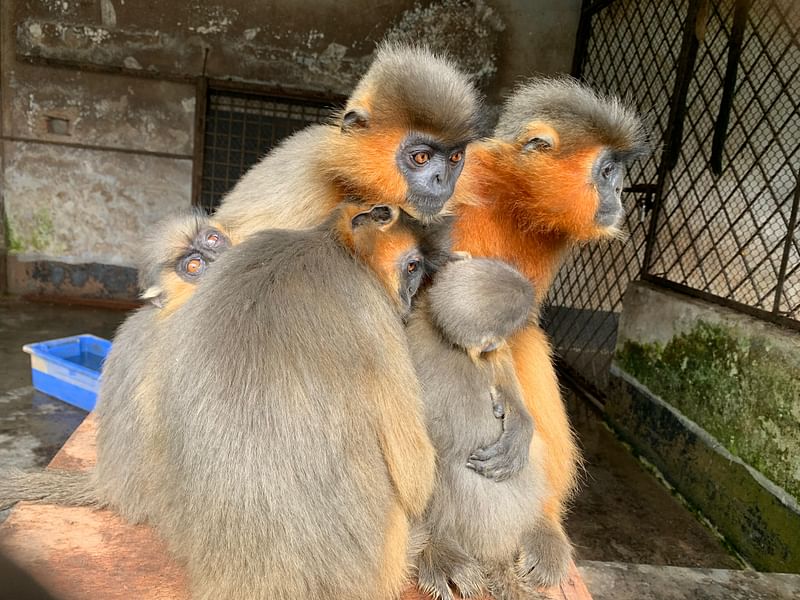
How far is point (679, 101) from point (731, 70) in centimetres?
47

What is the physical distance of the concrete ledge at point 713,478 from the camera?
138 inches

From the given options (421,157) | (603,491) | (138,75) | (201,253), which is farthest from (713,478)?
(138,75)

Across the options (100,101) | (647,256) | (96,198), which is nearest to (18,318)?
(96,198)

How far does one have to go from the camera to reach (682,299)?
470 cm

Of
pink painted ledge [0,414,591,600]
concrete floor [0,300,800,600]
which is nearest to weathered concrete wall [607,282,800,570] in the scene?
concrete floor [0,300,800,600]

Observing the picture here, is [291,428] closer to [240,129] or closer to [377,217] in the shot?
[377,217]

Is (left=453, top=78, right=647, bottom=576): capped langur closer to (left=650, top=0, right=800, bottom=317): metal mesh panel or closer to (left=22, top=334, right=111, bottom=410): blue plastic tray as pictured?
(left=650, top=0, right=800, bottom=317): metal mesh panel

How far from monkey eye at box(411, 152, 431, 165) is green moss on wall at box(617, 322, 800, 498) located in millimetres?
2732

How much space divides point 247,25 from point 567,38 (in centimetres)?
317

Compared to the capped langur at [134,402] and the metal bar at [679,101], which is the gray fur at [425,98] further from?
the metal bar at [679,101]

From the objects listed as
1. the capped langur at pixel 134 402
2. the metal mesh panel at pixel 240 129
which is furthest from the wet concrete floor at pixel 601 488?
the metal mesh panel at pixel 240 129

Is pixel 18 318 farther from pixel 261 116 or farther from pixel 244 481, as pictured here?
pixel 244 481

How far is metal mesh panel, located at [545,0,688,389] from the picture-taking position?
5.74m

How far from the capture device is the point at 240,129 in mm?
6699
